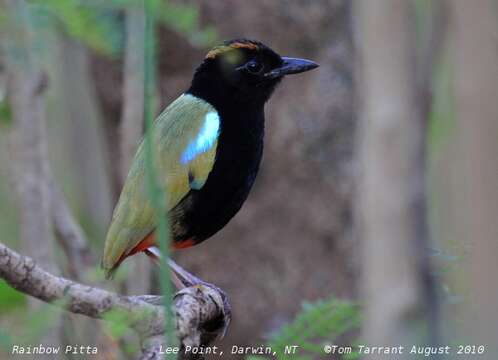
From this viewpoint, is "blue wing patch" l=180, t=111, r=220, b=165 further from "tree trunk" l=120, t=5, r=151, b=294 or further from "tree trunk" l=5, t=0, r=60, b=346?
"tree trunk" l=120, t=5, r=151, b=294

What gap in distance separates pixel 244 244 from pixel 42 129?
224cm

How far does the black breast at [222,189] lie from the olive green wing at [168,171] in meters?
0.04

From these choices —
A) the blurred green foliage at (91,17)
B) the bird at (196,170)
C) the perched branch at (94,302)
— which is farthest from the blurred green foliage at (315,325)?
the blurred green foliage at (91,17)

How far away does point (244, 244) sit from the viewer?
23.9ft

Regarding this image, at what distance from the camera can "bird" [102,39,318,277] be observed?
14.4 ft

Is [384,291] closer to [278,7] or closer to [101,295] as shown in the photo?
[101,295]

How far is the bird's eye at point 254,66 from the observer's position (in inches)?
197

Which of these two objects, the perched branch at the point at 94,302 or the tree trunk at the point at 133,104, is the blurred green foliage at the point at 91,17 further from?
the perched branch at the point at 94,302

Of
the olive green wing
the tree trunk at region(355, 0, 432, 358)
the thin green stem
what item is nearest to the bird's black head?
the olive green wing

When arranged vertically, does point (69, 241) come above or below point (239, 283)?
above

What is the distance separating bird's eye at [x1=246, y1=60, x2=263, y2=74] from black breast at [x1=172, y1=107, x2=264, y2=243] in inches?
16.9

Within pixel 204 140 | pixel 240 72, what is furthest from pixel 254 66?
pixel 204 140

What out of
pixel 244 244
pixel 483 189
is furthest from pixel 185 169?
pixel 244 244

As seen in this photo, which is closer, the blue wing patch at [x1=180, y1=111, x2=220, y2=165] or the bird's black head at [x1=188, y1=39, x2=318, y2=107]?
the blue wing patch at [x1=180, y1=111, x2=220, y2=165]
